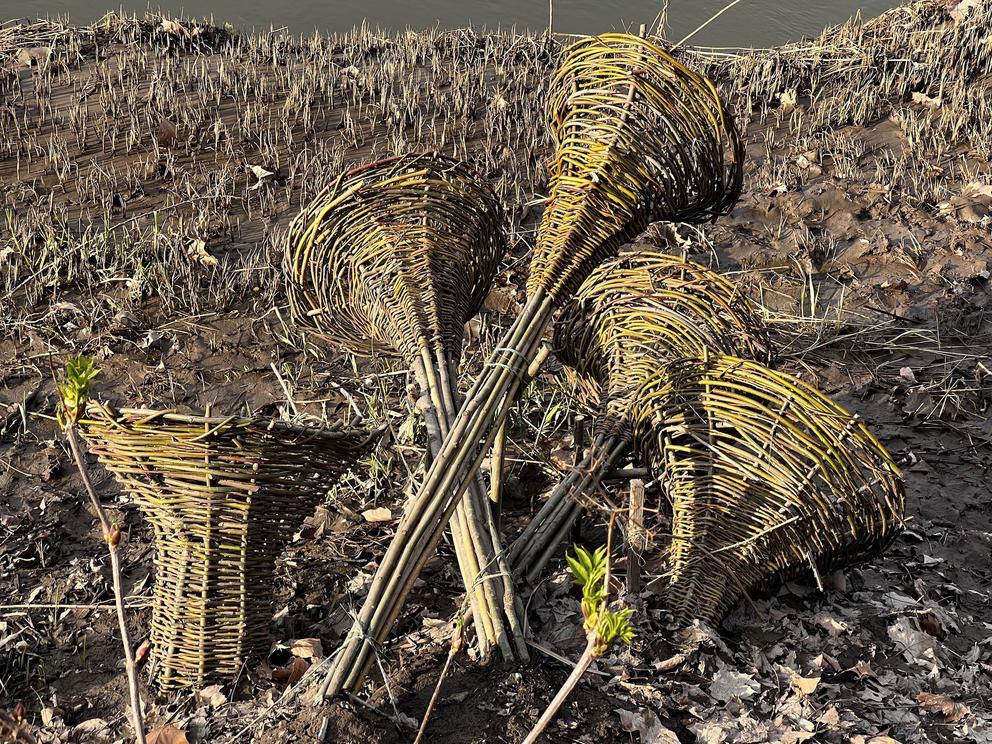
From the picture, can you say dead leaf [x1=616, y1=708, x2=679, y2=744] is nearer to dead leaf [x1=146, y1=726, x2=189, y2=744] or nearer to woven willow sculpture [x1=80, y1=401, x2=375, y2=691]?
woven willow sculpture [x1=80, y1=401, x2=375, y2=691]

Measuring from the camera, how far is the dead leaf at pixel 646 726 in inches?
100.0

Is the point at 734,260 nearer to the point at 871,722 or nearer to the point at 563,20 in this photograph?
the point at 871,722

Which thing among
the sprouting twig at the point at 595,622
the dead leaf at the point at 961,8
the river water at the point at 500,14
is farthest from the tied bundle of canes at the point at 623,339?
the river water at the point at 500,14

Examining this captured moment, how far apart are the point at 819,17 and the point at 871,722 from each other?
8825 mm

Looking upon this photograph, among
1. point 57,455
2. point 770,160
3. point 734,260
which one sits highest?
point 770,160

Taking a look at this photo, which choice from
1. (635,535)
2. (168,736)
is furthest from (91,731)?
(635,535)

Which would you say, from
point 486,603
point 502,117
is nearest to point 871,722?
point 486,603

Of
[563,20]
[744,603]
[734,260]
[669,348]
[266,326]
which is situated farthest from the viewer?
[563,20]

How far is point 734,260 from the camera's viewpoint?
496cm

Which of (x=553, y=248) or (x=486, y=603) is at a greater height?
(x=553, y=248)

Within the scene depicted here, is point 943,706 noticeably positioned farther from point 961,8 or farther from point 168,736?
point 961,8

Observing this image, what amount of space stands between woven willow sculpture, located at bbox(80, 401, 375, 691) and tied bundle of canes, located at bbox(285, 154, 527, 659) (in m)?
0.66

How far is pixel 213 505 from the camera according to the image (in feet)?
8.03

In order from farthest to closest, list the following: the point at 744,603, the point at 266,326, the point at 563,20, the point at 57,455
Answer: the point at 563,20 < the point at 266,326 < the point at 57,455 < the point at 744,603
